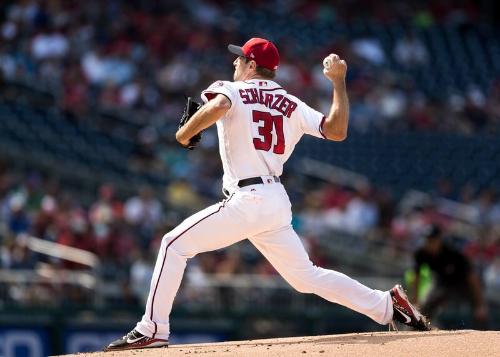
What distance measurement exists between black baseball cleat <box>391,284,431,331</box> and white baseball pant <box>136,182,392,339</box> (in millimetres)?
423

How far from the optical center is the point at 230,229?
7.02 meters

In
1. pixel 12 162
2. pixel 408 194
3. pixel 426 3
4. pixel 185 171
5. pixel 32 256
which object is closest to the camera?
pixel 32 256

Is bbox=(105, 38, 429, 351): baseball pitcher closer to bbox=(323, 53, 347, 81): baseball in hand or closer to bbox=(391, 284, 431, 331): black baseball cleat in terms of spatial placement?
bbox=(323, 53, 347, 81): baseball in hand

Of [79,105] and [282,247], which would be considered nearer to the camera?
[282,247]

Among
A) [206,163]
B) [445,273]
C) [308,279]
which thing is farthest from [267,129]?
[206,163]

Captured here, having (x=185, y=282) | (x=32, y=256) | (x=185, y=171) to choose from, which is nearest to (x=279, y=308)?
(x=185, y=282)

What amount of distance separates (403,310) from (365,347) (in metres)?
0.64

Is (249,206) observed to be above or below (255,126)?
below

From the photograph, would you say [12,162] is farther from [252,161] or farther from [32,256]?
[252,161]

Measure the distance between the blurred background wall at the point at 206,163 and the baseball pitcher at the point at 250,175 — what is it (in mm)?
A: 5308

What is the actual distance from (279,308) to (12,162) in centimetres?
454

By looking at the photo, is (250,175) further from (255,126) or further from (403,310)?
(403,310)

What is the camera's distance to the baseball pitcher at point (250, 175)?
7.01 metres

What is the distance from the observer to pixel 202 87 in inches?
745
